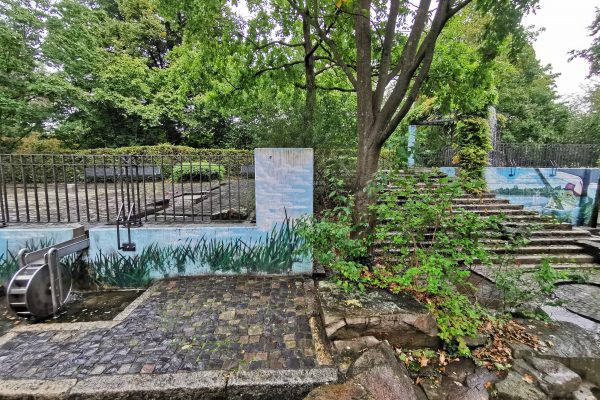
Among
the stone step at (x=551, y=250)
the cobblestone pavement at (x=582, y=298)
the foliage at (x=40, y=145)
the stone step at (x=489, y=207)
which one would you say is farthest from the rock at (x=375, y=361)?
the foliage at (x=40, y=145)

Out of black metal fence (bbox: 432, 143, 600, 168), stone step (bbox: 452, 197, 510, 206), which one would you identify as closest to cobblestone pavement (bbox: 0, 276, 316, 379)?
stone step (bbox: 452, 197, 510, 206)

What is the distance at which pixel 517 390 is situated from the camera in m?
2.57

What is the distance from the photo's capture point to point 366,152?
12.9 ft

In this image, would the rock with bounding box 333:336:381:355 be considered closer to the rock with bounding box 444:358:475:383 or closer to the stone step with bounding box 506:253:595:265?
the rock with bounding box 444:358:475:383

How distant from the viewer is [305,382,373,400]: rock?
90.7 inches

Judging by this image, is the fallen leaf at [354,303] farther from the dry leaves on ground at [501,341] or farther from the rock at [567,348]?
the rock at [567,348]

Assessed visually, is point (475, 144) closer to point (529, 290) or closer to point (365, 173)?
point (529, 290)

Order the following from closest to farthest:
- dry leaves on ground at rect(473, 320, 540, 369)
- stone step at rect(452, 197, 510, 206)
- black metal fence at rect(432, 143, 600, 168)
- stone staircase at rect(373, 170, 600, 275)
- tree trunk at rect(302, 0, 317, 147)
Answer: dry leaves on ground at rect(473, 320, 540, 369)
stone staircase at rect(373, 170, 600, 275)
tree trunk at rect(302, 0, 317, 147)
stone step at rect(452, 197, 510, 206)
black metal fence at rect(432, 143, 600, 168)

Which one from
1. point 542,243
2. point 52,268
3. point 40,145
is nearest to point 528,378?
point 542,243

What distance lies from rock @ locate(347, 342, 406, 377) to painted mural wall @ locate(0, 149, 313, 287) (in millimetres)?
2093

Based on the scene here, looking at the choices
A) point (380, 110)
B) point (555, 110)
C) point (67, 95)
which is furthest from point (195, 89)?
point (555, 110)

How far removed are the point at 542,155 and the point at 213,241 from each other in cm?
1308

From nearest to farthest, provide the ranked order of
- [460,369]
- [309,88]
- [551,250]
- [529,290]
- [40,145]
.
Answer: [460,369] < [529,290] < [551,250] < [309,88] < [40,145]

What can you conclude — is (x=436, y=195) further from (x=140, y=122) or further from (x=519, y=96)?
(x=519, y=96)
